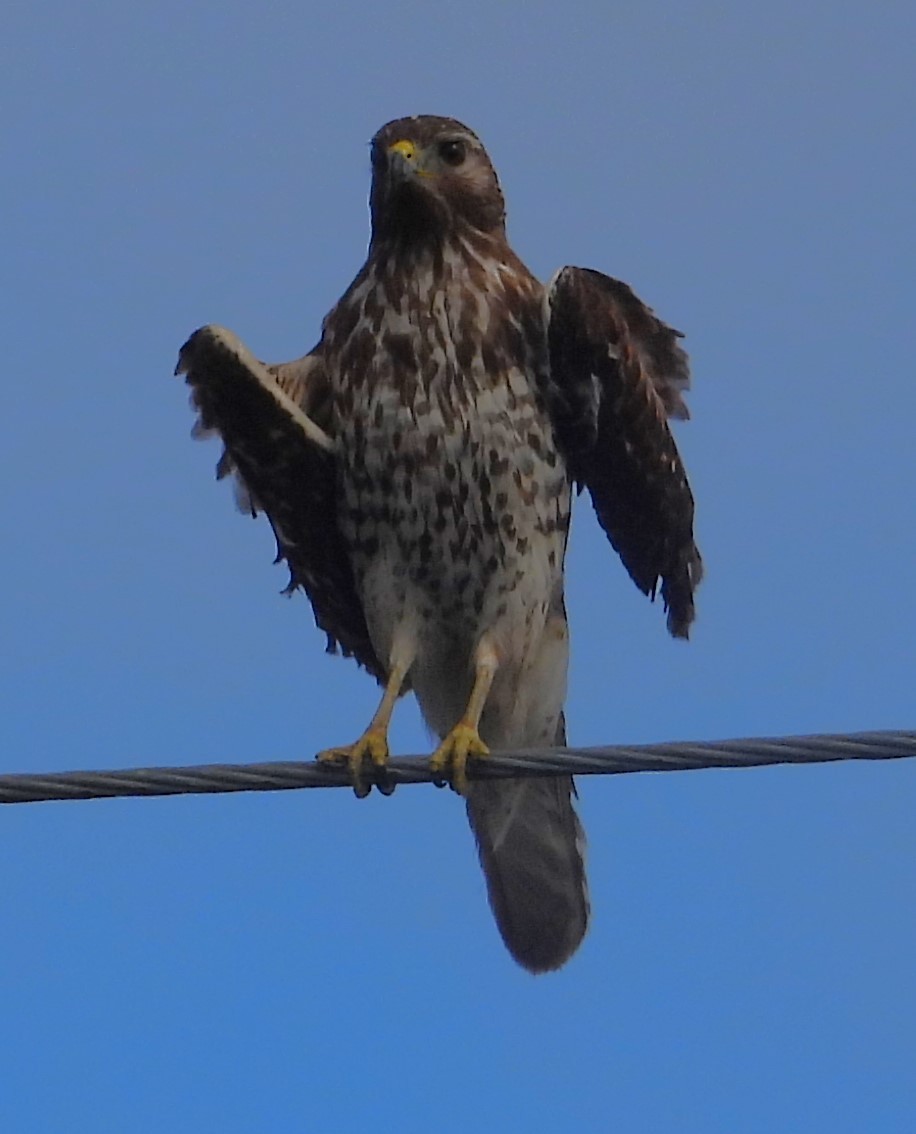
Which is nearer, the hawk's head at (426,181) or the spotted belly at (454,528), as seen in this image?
the spotted belly at (454,528)

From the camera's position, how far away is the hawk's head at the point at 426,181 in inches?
189

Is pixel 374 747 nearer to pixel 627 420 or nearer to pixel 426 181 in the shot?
pixel 627 420

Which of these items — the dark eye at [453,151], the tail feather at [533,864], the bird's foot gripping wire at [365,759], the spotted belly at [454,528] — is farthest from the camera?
the tail feather at [533,864]

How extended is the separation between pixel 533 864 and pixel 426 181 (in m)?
1.86

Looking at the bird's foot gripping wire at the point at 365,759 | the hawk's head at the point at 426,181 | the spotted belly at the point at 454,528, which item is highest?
the hawk's head at the point at 426,181

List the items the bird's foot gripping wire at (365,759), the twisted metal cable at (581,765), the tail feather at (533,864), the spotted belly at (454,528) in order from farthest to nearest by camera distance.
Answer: the tail feather at (533,864) < the spotted belly at (454,528) < the bird's foot gripping wire at (365,759) < the twisted metal cable at (581,765)

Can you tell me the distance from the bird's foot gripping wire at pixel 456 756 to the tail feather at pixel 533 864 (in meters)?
0.65

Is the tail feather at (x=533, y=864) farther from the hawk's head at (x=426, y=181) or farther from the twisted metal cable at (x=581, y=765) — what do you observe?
the twisted metal cable at (x=581, y=765)

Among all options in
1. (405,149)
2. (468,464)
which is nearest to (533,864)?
(468,464)

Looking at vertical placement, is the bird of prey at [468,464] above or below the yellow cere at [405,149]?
below

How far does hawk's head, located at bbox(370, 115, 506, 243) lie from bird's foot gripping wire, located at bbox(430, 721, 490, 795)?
1.35m

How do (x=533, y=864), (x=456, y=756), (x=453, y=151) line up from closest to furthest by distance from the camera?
(x=456, y=756), (x=453, y=151), (x=533, y=864)

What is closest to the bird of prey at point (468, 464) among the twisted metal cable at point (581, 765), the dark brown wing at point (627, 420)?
the dark brown wing at point (627, 420)

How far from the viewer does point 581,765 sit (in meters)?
3.26
